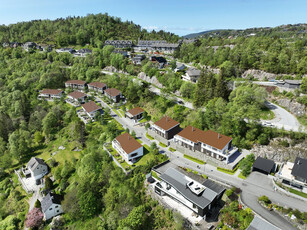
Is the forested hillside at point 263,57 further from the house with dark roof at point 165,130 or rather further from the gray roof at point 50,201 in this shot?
the gray roof at point 50,201

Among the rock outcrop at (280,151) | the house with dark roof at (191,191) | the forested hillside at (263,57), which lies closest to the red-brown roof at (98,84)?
the forested hillside at (263,57)

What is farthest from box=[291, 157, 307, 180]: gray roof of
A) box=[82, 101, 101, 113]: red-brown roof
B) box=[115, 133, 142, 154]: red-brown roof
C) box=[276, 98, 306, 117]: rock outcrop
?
box=[82, 101, 101, 113]: red-brown roof

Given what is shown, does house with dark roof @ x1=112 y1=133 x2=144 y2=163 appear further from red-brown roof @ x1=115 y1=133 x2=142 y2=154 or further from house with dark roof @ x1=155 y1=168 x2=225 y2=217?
house with dark roof @ x1=155 y1=168 x2=225 y2=217

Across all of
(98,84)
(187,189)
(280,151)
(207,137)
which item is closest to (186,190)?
(187,189)

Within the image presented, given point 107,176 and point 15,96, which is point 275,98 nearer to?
point 107,176

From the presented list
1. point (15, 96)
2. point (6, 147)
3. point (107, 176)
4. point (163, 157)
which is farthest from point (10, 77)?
point (163, 157)
